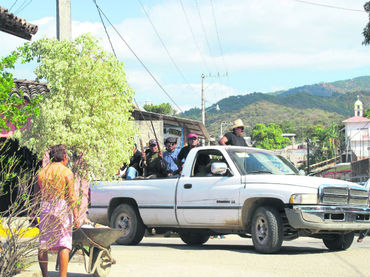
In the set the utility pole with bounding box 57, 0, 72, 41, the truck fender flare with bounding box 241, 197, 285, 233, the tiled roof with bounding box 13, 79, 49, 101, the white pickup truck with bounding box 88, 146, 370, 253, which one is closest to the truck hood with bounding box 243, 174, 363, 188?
the white pickup truck with bounding box 88, 146, 370, 253

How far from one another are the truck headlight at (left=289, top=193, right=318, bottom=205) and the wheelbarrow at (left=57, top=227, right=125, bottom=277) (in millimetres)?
3743

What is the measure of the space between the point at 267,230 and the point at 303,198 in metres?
0.83

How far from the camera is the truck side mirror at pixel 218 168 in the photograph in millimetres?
11066

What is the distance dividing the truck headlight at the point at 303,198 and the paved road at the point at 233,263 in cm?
91

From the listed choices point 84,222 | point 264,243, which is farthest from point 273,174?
point 84,222

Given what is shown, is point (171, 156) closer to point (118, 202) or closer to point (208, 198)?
point (118, 202)

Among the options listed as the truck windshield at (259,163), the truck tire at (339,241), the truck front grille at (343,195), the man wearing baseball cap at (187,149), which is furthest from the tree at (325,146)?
the truck front grille at (343,195)

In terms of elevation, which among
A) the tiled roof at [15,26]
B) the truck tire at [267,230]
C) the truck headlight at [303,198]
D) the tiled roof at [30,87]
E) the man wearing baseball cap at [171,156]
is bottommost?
the truck tire at [267,230]

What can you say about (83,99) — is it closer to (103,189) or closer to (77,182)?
(77,182)

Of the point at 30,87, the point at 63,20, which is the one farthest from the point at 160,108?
the point at 63,20

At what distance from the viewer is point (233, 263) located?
31.2ft

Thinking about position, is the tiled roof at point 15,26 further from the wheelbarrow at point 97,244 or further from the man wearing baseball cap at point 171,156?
the wheelbarrow at point 97,244

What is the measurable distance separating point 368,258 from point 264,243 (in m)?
1.72

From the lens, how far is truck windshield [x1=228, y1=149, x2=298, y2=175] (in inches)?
448
